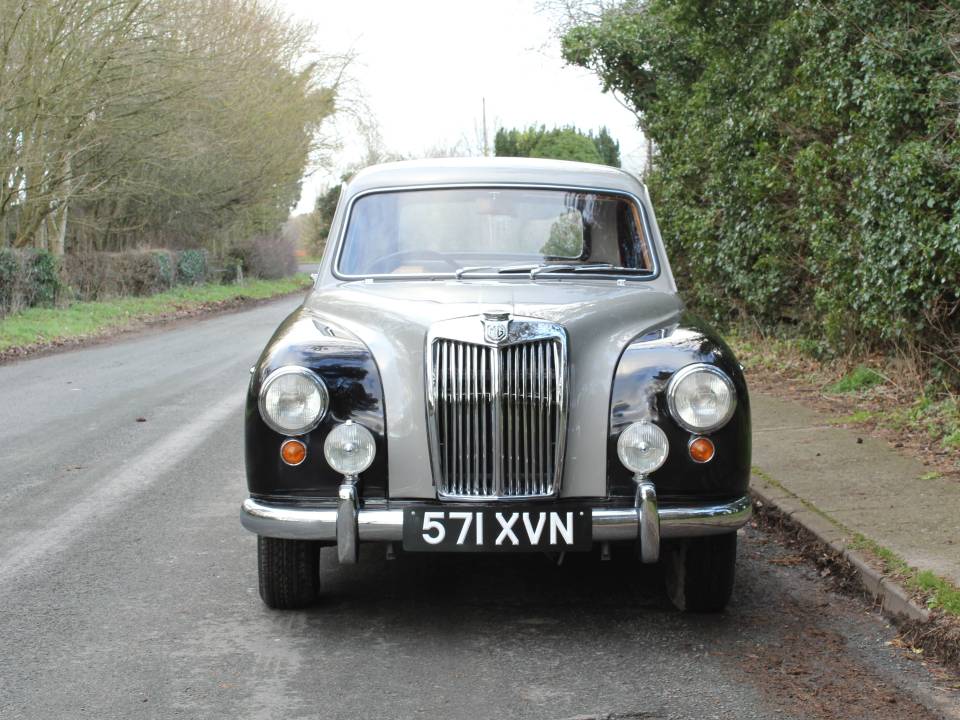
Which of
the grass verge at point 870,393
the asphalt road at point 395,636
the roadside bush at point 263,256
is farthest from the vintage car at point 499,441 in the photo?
the roadside bush at point 263,256

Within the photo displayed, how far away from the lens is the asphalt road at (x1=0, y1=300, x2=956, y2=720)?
3.61m

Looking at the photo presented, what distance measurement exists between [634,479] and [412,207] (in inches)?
83.1

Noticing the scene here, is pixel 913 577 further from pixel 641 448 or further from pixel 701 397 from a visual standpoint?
pixel 641 448

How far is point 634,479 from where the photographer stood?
4.16 metres

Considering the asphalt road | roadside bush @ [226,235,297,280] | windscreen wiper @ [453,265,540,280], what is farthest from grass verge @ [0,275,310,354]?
windscreen wiper @ [453,265,540,280]

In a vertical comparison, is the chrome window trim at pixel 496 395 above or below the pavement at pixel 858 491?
above

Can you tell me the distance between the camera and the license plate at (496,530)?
13.3ft

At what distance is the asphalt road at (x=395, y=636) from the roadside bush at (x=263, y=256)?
110 feet

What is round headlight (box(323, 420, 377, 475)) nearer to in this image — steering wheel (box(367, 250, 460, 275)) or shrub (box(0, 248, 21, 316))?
steering wheel (box(367, 250, 460, 275))

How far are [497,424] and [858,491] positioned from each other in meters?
2.79

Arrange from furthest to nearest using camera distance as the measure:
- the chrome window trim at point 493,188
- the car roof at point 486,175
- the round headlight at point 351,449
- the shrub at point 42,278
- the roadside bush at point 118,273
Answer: the roadside bush at point 118,273, the shrub at point 42,278, the car roof at point 486,175, the chrome window trim at point 493,188, the round headlight at point 351,449

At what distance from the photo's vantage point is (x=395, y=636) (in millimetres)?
4273

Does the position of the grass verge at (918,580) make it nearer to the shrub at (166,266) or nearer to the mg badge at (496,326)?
the mg badge at (496,326)

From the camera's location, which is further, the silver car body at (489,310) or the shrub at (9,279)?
the shrub at (9,279)
